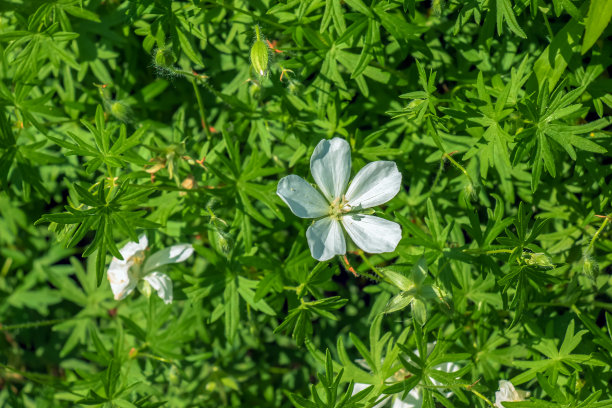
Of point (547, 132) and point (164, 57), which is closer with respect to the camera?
point (547, 132)

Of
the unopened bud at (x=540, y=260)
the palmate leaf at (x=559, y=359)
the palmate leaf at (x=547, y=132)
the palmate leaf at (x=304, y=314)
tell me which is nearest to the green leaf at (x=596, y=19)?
the palmate leaf at (x=547, y=132)

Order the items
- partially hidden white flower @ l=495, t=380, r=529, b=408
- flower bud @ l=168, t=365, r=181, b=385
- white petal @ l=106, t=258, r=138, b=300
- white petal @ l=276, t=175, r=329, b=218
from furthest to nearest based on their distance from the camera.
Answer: flower bud @ l=168, t=365, r=181, b=385
white petal @ l=106, t=258, r=138, b=300
partially hidden white flower @ l=495, t=380, r=529, b=408
white petal @ l=276, t=175, r=329, b=218

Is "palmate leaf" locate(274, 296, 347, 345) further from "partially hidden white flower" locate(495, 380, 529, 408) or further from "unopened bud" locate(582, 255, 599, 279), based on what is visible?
"unopened bud" locate(582, 255, 599, 279)

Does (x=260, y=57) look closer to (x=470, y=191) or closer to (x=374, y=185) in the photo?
(x=374, y=185)

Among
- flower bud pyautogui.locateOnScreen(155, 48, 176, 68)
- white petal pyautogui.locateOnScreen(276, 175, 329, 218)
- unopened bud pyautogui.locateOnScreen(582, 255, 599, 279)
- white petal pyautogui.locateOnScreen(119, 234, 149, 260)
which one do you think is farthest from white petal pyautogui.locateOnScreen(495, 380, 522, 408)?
flower bud pyautogui.locateOnScreen(155, 48, 176, 68)

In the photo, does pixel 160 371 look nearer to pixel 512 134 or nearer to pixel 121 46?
pixel 121 46

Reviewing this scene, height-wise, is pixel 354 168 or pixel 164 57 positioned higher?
pixel 164 57

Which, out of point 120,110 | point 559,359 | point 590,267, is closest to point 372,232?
point 590,267

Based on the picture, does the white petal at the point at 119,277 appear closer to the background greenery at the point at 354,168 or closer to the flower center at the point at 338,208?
the background greenery at the point at 354,168
